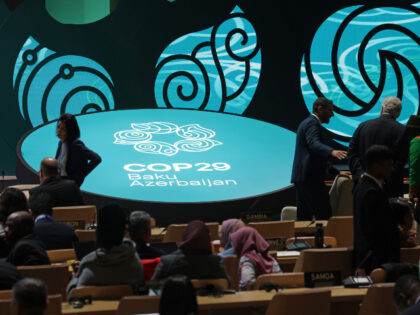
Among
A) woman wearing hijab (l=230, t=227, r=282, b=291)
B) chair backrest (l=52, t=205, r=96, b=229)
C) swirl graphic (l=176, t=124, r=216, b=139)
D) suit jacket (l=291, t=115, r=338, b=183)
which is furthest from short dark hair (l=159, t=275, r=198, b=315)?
swirl graphic (l=176, t=124, r=216, b=139)

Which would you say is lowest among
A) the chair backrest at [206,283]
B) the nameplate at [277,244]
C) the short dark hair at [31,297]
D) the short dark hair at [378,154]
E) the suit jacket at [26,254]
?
the nameplate at [277,244]

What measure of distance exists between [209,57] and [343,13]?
7.37ft

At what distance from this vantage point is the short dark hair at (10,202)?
19.3ft

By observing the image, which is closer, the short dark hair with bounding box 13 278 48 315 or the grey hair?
the short dark hair with bounding box 13 278 48 315

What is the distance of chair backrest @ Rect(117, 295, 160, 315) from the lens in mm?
3951

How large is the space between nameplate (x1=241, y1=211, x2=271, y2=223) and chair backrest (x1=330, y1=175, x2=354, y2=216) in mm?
1490

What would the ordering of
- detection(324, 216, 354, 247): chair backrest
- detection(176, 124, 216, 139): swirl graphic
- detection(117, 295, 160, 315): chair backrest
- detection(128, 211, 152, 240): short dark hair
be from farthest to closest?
detection(176, 124, 216, 139): swirl graphic → detection(324, 216, 354, 247): chair backrest → detection(128, 211, 152, 240): short dark hair → detection(117, 295, 160, 315): chair backrest

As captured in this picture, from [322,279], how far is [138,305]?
1.24 meters

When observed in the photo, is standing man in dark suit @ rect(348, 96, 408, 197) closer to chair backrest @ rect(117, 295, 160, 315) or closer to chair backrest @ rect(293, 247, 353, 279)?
chair backrest @ rect(293, 247, 353, 279)

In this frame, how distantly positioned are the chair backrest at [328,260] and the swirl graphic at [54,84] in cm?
814

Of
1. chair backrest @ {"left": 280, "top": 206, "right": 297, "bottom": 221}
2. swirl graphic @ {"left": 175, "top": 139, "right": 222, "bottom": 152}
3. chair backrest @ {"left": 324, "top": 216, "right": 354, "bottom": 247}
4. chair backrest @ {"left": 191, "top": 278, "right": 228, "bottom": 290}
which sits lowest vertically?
chair backrest @ {"left": 280, "top": 206, "right": 297, "bottom": 221}

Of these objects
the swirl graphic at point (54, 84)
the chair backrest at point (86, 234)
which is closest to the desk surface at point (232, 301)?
the chair backrest at point (86, 234)

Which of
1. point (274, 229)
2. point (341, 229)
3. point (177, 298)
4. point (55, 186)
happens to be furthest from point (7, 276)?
point (341, 229)

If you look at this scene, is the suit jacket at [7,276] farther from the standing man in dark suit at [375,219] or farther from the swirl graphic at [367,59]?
the swirl graphic at [367,59]
